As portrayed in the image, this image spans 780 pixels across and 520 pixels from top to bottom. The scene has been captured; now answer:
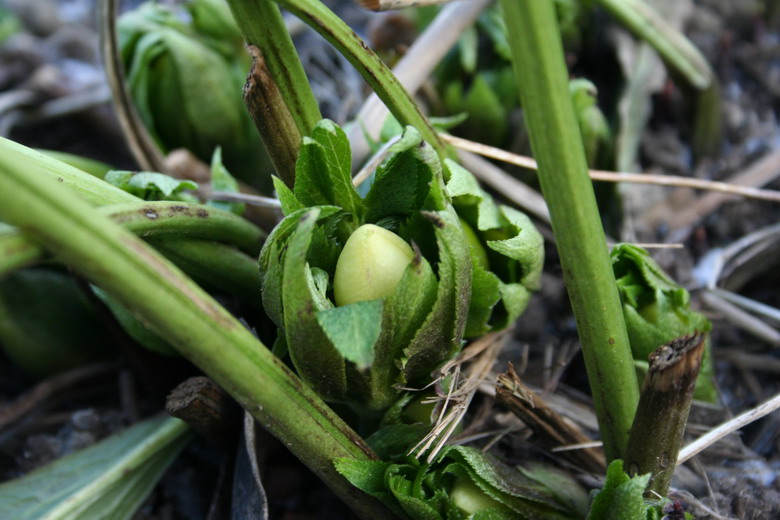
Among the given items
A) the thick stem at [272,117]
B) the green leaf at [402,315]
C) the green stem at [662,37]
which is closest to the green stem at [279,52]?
the thick stem at [272,117]

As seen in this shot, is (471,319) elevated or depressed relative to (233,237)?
depressed

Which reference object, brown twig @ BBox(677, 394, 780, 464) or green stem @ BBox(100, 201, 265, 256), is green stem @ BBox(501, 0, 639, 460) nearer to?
brown twig @ BBox(677, 394, 780, 464)

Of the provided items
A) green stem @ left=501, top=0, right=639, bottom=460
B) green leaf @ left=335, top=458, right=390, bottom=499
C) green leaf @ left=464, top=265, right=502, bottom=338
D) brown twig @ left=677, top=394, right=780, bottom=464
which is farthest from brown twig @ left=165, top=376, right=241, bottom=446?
brown twig @ left=677, top=394, right=780, bottom=464

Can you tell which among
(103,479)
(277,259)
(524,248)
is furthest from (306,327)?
(103,479)

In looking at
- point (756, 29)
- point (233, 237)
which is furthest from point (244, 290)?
point (756, 29)

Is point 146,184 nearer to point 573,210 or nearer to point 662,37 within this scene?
point 573,210

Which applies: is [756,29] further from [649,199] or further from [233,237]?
[233,237]
